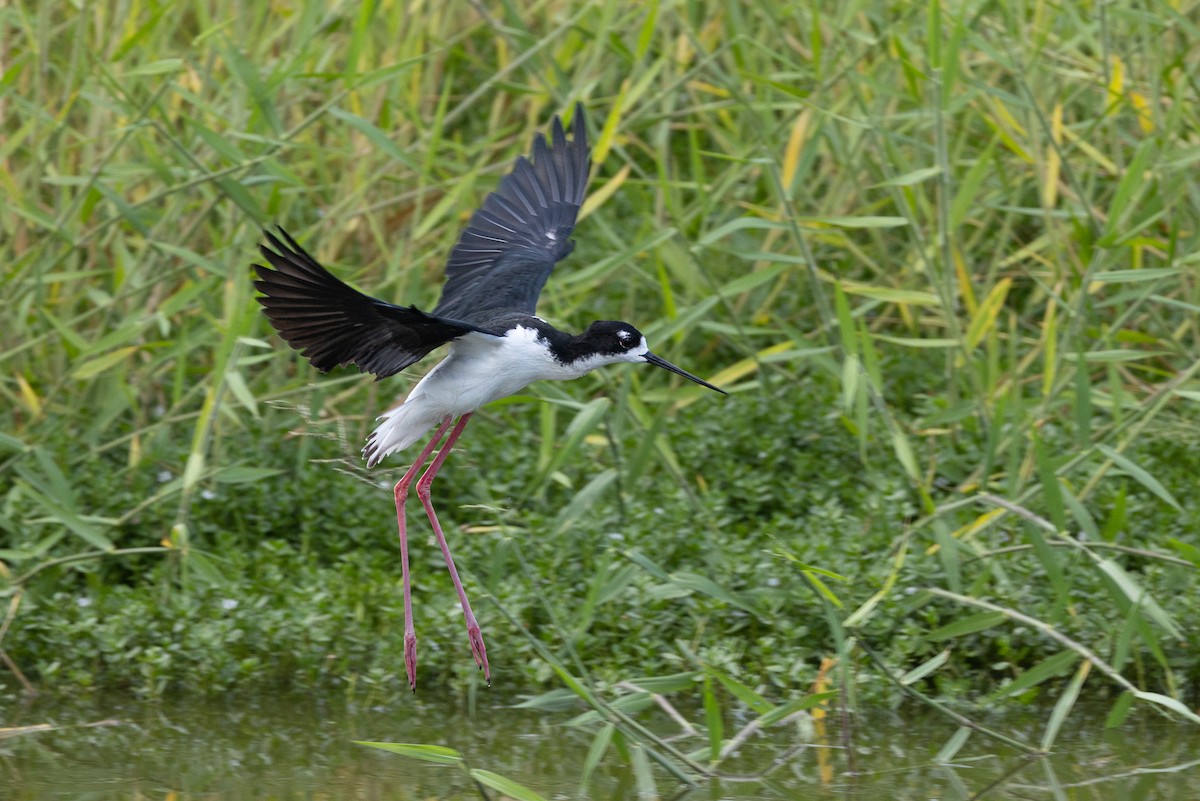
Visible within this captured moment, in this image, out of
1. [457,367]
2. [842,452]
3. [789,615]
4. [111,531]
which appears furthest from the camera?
[842,452]

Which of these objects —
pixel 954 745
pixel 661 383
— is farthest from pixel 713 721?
pixel 661 383

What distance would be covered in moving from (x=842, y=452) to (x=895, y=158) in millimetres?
962

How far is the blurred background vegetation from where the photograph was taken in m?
4.38

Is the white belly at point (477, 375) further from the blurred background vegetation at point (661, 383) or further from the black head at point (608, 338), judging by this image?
the blurred background vegetation at point (661, 383)

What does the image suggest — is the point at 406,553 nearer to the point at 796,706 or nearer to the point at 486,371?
the point at 486,371

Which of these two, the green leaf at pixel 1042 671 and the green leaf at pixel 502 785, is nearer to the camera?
the green leaf at pixel 502 785

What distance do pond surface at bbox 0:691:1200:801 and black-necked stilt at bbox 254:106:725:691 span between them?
1.13ft

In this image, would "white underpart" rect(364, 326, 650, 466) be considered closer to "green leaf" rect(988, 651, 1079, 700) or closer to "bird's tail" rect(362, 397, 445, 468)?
"bird's tail" rect(362, 397, 445, 468)

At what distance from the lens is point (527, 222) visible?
4.54 m

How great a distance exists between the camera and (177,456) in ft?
16.8

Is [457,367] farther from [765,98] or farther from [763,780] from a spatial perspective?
[765,98]

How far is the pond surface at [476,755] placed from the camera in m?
3.83

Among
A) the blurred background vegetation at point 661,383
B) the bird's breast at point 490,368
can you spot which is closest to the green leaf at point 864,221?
the blurred background vegetation at point 661,383

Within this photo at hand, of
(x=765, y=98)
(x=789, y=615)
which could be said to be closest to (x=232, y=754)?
(x=789, y=615)
